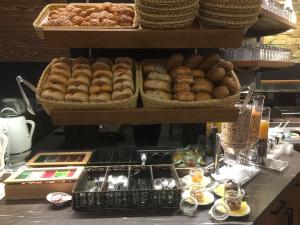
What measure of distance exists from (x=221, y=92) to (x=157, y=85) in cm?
28

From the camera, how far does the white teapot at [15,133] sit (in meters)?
1.69

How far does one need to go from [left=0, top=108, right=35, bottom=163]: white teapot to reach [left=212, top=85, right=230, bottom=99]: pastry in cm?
109

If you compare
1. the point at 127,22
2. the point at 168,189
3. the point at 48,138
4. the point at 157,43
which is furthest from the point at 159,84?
the point at 48,138

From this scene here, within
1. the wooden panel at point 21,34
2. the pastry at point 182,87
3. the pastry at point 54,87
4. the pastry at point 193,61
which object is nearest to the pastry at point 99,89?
the pastry at point 54,87

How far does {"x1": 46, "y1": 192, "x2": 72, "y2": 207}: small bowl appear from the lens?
4.28 ft

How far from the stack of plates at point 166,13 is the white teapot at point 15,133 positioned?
3.07 ft

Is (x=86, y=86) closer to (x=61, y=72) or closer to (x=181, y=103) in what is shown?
(x=61, y=72)

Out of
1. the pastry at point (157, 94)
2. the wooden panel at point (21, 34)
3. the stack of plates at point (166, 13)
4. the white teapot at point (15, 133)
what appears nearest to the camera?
the stack of plates at point (166, 13)

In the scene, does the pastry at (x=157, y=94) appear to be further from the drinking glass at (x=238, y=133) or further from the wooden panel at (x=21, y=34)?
the wooden panel at (x=21, y=34)

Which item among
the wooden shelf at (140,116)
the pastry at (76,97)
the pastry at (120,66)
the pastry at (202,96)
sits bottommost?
the wooden shelf at (140,116)

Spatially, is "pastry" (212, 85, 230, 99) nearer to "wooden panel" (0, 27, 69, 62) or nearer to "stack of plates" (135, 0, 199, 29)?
"stack of plates" (135, 0, 199, 29)

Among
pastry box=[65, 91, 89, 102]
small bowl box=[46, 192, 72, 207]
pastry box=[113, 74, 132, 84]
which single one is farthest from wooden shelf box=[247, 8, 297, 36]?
small bowl box=[46, 192, 72, 207]

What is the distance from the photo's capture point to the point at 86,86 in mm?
1324

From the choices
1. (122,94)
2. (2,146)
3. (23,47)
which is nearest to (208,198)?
(122,94)
